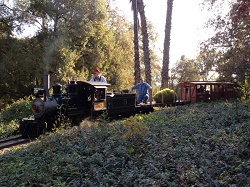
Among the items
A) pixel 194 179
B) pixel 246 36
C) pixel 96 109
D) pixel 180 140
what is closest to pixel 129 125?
pixel 180 140

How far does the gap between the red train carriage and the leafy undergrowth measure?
34.7 ft

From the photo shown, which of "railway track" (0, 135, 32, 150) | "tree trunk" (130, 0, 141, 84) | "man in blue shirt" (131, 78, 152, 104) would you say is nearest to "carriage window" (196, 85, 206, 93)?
"man in blue shirt" (131, 78, 152, 104)

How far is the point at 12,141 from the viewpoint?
31.5ft

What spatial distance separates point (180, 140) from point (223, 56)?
14.1 m

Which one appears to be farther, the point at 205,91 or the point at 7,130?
the point at 205,91

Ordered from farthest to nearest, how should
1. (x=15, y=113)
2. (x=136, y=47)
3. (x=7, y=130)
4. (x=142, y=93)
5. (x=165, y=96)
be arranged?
(x=136, y=47) < (x=165, y=96) < (x=142, y=93) < (x=15, y=113) < (x=7, y=130)

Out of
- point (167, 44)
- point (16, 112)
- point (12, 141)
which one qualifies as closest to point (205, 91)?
point (167, 44)

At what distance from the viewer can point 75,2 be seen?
80.2 ft

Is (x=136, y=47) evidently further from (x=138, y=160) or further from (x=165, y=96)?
(x=138, y=160)

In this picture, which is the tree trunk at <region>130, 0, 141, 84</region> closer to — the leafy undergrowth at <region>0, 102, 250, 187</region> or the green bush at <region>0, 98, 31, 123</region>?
the green bush at <region>0, 98, 31, 123</region>

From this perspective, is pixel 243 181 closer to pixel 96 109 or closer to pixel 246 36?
pixel 96 109

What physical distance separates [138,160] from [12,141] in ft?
19.3

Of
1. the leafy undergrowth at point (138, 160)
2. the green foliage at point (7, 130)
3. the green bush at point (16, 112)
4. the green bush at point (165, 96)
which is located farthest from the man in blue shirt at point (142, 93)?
the leafy undergrowth at point (138, 160)

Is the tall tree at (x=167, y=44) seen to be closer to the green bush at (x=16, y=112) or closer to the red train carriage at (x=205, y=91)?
the red train carriage at (x=205, y=91)
